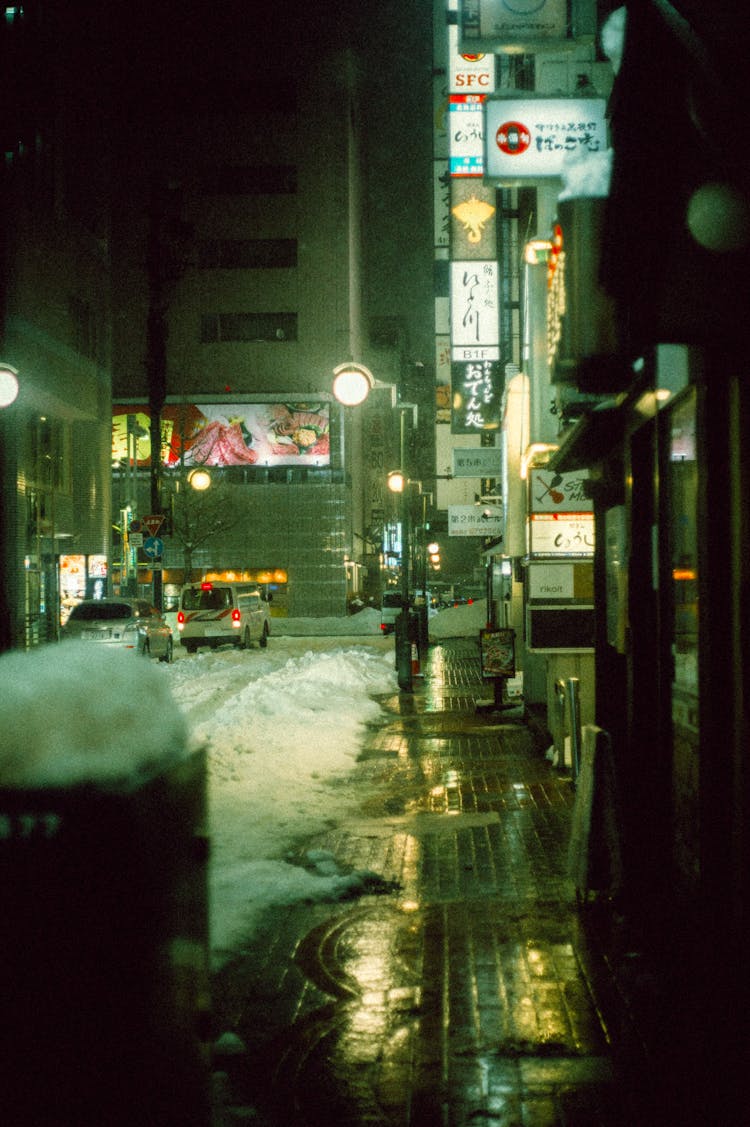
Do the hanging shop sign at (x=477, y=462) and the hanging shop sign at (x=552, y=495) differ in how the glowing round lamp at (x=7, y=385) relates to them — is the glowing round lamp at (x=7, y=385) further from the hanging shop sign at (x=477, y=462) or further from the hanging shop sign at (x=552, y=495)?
the hanging shop sign at (x=552, y=495)

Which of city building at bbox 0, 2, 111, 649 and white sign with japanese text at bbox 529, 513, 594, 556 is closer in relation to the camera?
white sign with japanese text at bbox 529, 513, 594, 556

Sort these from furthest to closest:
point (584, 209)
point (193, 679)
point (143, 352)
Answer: point (143, 352), point (193, 679), point (584, 209)

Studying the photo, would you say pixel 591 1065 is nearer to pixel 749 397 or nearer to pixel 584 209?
pixel 749 397

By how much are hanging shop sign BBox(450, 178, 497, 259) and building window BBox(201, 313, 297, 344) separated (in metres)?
38.7

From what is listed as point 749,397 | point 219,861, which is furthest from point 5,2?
point 749,397

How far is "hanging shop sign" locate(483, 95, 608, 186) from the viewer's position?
28.5 ft

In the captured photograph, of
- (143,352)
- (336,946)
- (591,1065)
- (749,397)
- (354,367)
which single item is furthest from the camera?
(143,352)

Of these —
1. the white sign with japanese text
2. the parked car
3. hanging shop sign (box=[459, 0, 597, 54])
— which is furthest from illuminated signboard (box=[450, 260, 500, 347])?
the parked car

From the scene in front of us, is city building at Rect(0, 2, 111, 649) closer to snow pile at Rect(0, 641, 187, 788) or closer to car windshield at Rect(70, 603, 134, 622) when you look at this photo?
car windshield at Rect(70, 603, 134, 622)

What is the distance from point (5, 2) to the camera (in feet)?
87.4

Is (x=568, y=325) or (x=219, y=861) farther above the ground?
(x=568, y=325)

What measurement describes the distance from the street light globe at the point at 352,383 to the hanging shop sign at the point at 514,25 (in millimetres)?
4469

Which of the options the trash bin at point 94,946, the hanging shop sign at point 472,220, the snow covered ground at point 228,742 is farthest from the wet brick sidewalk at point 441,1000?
the hanging shop sign at point 472,220

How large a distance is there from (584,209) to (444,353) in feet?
107
